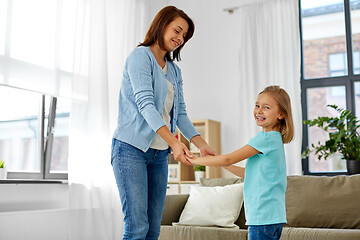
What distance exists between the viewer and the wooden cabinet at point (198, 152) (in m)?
4.46

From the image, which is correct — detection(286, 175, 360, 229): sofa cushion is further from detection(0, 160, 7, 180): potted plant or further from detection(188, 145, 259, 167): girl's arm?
detection(0, 160, 7, 180): potted plant

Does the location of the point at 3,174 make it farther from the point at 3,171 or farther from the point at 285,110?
the point at 285,110

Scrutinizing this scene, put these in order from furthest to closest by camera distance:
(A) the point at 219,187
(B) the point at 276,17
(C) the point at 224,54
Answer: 1. (C) the point at 224,54
2. (B) the point at 276,17
3. (A) the point at 219,187

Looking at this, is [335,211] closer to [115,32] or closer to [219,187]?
[219,187]

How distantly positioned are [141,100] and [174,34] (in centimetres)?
37

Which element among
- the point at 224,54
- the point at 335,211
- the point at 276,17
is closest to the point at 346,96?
the point at 276,17

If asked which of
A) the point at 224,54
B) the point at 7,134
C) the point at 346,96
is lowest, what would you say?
the point at 7,134

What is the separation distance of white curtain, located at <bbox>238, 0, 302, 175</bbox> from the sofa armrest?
1.41 metres

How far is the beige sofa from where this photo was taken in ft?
9.68

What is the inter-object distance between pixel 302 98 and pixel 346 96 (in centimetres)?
45

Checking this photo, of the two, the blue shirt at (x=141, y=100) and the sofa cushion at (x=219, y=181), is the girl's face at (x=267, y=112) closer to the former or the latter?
the blue shirt at (x=141, y=100)

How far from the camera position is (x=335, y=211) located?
299 centimetres

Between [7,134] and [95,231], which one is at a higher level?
[7,134]

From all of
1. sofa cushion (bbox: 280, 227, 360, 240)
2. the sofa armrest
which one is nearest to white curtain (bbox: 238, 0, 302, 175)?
the sofa armrest
